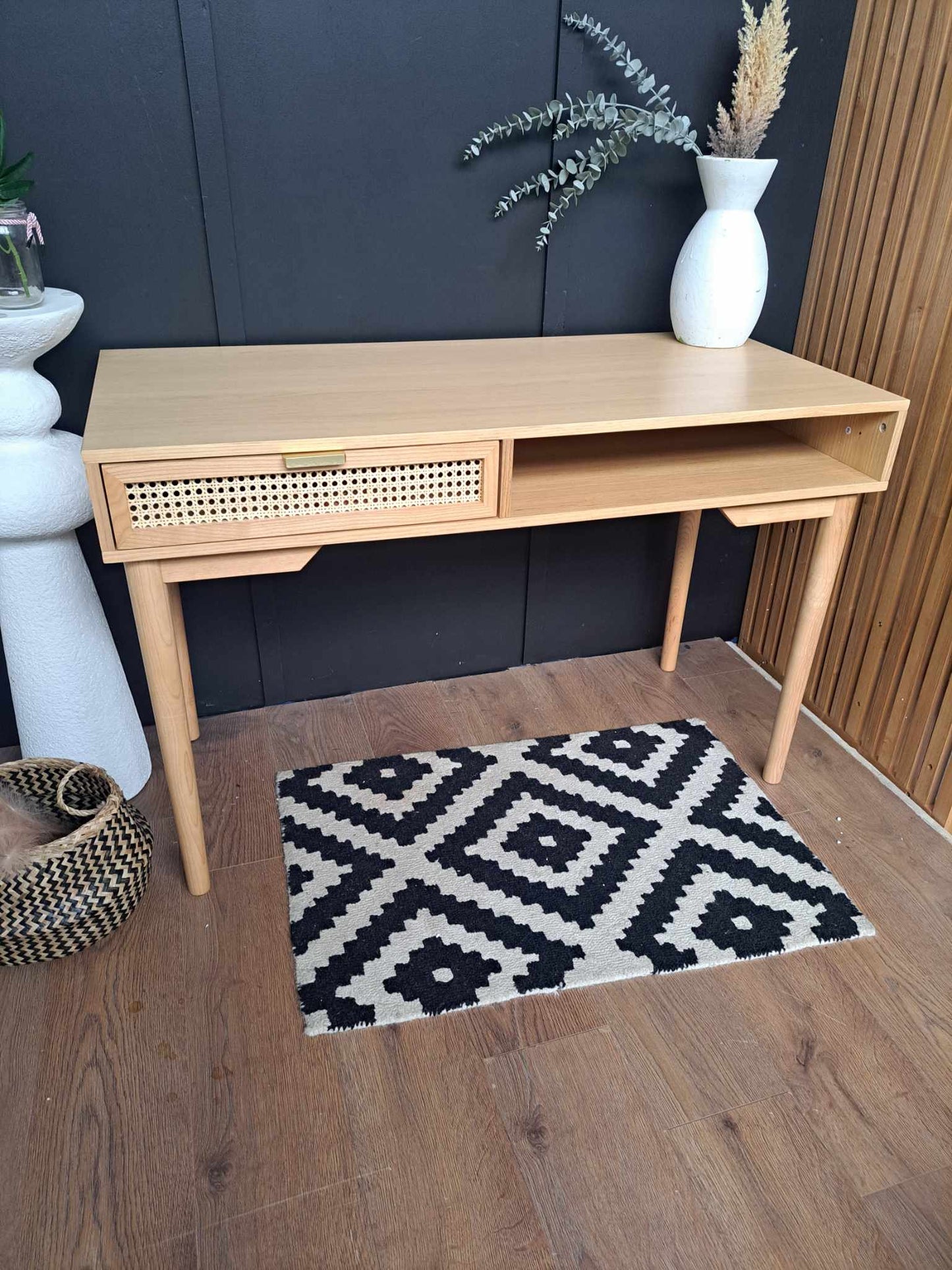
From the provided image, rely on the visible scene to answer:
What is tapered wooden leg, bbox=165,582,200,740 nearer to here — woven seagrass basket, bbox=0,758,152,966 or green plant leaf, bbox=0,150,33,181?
woven seagrass basket, bbox=0,758,152,966

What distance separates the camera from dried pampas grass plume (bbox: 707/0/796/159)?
158 centimetres

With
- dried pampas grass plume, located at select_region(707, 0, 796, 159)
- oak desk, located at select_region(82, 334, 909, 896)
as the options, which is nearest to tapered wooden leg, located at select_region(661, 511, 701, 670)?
oak desk, located at select_region(82, 334, 909, 896)

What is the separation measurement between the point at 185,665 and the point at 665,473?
1041 millimetres

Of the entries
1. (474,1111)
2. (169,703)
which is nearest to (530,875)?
(474,1111)

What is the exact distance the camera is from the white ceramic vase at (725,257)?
5.52ft

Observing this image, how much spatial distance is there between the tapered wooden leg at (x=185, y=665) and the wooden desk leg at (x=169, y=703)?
25 cm

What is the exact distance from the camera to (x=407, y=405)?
141cm

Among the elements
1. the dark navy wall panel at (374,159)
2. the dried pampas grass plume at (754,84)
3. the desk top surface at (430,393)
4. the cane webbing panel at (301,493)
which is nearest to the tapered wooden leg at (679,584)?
the desk top surface at (430,393)

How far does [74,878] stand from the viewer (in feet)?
4.58

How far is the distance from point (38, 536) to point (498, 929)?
1.01 metres

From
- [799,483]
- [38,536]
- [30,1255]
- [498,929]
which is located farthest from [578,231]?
[30,1255]

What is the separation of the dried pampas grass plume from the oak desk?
0.37m

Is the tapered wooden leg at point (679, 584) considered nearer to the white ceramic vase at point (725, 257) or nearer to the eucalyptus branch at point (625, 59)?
the white ceramic vase at point (725, 257)

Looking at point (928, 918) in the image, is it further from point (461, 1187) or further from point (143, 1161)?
point (143, 1161)
